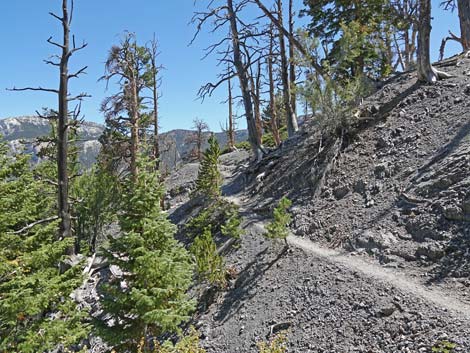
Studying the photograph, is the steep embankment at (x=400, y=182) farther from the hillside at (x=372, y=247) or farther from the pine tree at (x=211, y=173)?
the pine tree at (x=211, y=173)

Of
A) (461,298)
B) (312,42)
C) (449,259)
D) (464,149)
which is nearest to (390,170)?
(464,149)

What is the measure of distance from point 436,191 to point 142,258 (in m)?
5.75

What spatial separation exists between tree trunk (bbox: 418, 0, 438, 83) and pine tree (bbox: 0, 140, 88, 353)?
441 inches

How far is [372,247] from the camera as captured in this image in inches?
261

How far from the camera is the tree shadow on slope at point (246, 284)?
23.1ft

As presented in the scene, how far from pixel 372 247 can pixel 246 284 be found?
2.75m

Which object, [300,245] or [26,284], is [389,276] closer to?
[300,245]

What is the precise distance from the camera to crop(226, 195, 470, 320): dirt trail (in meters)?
4.69

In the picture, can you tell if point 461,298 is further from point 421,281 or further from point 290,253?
point 290,253

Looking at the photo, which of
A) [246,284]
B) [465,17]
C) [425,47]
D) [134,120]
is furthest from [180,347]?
[465,17]

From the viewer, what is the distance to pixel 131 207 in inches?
256

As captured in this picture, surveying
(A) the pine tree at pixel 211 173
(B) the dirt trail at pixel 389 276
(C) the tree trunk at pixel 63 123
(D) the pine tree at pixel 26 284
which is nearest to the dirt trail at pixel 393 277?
(B) the dirt trail at pixel 389 276

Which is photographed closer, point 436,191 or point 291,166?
point 436,191

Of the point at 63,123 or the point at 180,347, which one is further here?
the point at 63,123
